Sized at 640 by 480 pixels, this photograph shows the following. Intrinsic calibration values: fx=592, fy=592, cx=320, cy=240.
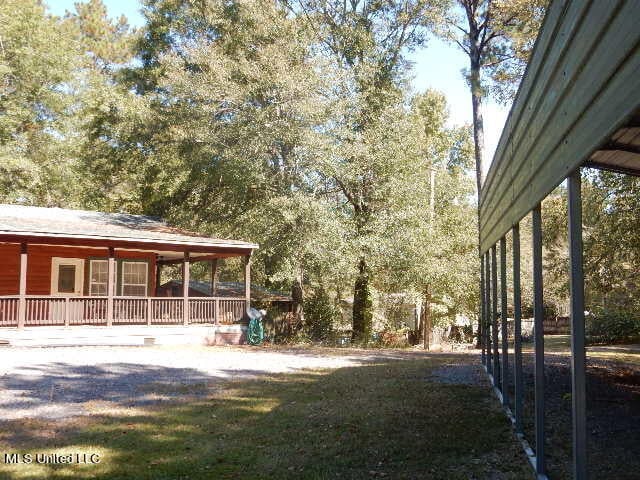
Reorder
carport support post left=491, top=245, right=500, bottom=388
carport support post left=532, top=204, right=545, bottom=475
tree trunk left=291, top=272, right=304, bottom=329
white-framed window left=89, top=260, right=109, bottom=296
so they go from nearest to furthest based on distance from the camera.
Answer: carport support post left=532, top=204, right=545, bottom=475 → carport support post left=491, top=245, right=500, bottom=388 → white-framed window left=89, top=260, right=109, bottom=296 → tree trunk left=291, top=272, right=304, bottom=329

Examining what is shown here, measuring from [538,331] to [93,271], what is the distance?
19.3 metres

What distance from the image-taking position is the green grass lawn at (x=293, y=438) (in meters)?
5.22

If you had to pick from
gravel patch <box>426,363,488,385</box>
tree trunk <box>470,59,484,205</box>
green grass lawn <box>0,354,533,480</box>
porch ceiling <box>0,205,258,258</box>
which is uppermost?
tree trunk <box>470,59,484,205</box>

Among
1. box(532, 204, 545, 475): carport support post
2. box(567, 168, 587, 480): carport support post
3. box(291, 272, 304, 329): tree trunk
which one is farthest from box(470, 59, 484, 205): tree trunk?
box(567, 168, 587, 480): carport support post

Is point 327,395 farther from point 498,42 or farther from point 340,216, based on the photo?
point 498,42

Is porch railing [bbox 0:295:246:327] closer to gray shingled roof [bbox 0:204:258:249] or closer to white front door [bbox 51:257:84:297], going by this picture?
white front door [bbox 51:257:84:297]

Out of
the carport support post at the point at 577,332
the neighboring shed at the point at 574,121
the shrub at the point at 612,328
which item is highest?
the neighboring shed at the point at 574,121

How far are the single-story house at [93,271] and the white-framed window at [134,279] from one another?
0.11ft

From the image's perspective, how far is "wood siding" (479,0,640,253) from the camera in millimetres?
2223

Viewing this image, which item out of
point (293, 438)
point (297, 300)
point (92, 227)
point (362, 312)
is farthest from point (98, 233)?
point (293, 438)

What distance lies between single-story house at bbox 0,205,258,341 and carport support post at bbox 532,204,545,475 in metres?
15.1

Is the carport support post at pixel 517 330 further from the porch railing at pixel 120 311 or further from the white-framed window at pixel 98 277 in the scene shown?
the white-framed window at pixel 98 277

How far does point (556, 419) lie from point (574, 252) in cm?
415

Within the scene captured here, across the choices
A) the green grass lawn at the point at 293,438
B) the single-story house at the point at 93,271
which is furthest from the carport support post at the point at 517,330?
the single-story house at the point at 93,271
